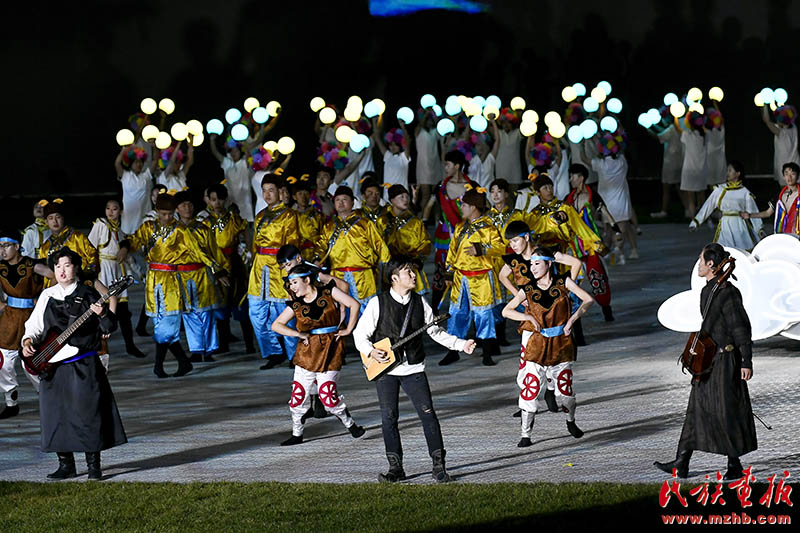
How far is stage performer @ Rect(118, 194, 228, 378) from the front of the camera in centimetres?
1195

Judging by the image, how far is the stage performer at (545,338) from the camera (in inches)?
342

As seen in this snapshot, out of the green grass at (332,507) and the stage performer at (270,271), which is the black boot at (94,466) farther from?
the stage performer at (270,271)

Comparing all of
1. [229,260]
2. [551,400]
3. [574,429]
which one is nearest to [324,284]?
[551,400]

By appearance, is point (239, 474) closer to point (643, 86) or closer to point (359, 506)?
point (359, 506)

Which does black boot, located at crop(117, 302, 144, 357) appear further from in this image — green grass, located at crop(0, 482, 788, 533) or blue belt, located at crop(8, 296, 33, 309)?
green grass, located at crop(0, 482, 788, 533)

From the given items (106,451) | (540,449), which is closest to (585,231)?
(540,449)

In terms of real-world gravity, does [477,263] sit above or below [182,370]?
above

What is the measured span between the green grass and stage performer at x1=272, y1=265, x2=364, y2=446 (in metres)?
1.30

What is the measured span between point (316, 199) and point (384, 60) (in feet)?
44.0

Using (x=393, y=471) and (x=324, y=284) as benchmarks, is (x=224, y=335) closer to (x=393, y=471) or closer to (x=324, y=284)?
(x=324, y=284)

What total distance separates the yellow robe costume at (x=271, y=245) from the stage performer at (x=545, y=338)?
3576mm

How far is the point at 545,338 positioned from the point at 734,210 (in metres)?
5.81

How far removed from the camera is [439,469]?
7746 mm

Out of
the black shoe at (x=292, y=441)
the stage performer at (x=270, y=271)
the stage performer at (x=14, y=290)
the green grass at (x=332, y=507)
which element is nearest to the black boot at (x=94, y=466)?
the green grass at (x=332, y=507)
